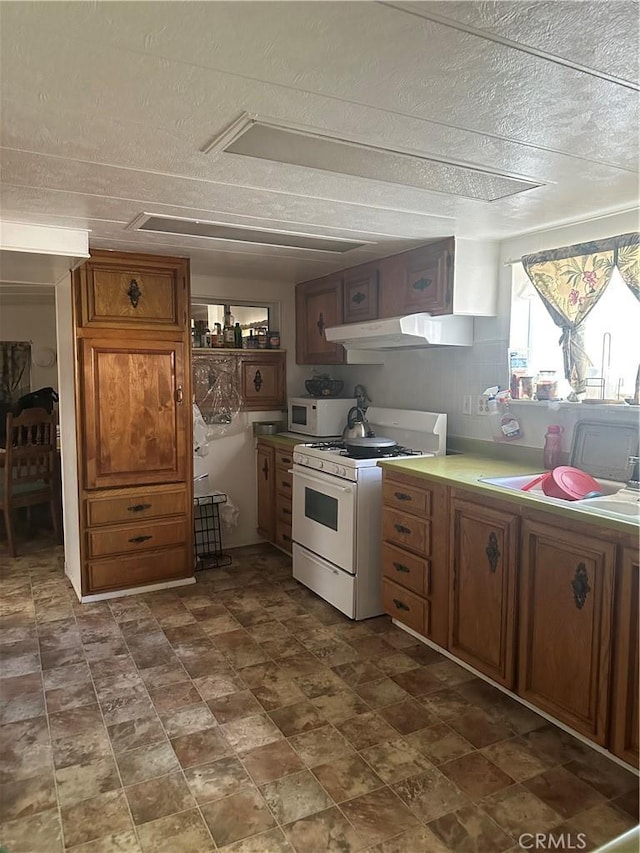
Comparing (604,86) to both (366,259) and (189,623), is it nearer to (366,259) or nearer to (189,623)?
(366,259)

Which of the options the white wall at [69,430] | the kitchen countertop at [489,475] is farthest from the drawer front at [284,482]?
the white wall at [69,430]

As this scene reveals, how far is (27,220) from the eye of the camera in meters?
2.76

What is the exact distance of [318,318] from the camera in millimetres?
4449

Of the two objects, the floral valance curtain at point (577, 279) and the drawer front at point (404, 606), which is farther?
the drawer front at point (404, 606)

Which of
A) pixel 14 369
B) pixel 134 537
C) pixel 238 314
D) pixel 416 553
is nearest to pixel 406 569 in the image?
pixel 416 553

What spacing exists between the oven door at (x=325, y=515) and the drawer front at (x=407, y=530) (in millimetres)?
191

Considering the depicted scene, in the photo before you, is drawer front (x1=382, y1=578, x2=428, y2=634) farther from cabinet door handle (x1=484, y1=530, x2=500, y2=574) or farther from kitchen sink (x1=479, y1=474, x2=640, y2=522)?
kitchen sink (x1=479, y1=474, x2=640, y2=522)

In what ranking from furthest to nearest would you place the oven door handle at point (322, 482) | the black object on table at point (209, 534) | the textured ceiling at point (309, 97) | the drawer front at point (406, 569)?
the black object on table at point (209, 534), the oven door handle at point (322, 482), the drawer front at point (406, 569), the textured ceiling at point (309, 97)

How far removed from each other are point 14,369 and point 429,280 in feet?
15.2

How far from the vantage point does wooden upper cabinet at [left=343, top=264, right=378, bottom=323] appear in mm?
3750

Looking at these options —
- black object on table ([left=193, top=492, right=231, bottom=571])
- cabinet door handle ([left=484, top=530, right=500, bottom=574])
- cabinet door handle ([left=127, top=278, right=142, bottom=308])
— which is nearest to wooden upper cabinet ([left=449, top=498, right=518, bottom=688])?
cabinet door handle ([left=484, top=530, right=500, bottom=574])

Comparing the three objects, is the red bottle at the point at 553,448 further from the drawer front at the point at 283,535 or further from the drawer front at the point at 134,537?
the drawer front at the point at 134,537

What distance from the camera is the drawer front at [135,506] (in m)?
3.60

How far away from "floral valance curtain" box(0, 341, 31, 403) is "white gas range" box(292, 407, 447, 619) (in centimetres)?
371
